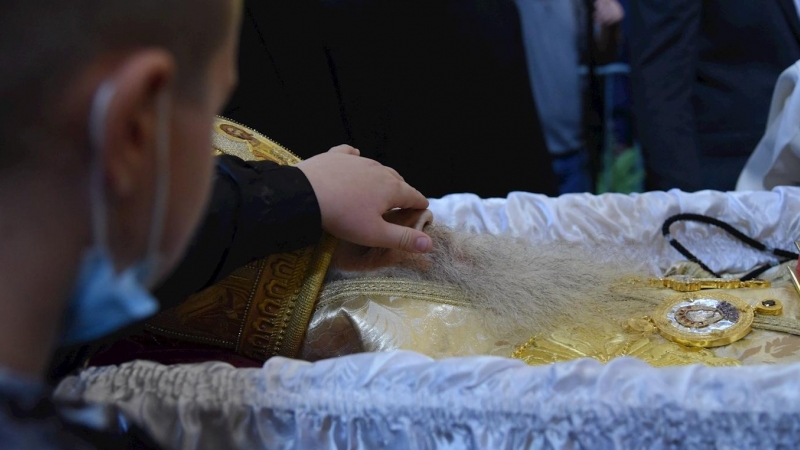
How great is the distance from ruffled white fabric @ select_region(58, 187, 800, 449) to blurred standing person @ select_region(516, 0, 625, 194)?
1.08 meters

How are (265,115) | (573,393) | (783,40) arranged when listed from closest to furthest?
(573,393) < (265,115) < (783,40)

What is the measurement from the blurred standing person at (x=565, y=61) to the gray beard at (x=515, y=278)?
723 mm

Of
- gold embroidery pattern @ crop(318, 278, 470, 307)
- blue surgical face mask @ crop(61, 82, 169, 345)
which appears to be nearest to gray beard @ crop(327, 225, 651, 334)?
gold embroidery pattern @ crop(318, 278, 470, 307)

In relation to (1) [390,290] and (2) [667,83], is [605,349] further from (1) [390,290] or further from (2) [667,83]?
(2) [667,83]

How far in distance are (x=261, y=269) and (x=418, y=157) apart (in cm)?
50

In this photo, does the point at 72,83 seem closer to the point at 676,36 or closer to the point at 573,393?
the point at 573,393

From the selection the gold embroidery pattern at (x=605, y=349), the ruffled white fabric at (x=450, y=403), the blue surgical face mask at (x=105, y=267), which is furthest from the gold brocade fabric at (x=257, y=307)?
the blue surgical face mask at (x=105, y=267)

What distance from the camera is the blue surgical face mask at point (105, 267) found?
357mm

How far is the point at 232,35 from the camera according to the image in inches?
16.6

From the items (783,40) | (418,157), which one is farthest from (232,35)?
(783,40)

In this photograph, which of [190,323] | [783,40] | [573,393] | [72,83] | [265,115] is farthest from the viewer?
[783,40]

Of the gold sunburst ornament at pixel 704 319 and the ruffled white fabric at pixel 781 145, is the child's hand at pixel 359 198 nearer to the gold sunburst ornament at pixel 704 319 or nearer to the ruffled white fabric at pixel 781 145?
the gold sunburst ornament at pixel 704 319

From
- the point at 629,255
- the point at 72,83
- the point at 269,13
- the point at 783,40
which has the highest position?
the point at 72,83

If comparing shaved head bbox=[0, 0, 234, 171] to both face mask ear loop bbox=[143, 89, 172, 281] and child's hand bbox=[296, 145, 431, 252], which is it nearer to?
face mask ear loop bbox=[143, 89, 172, 281]
